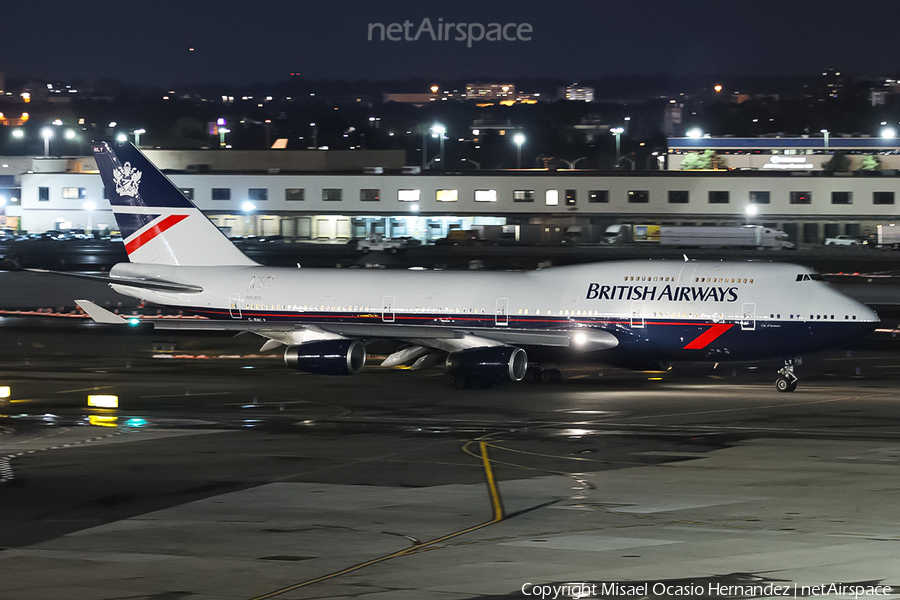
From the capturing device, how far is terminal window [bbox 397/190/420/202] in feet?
432

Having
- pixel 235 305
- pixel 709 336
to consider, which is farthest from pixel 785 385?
pixel 235 305

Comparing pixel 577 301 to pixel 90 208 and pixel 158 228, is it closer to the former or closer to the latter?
pixel 158 228

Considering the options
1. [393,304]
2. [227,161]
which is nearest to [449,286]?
[393,304]

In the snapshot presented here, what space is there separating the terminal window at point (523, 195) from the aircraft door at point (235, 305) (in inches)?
3401

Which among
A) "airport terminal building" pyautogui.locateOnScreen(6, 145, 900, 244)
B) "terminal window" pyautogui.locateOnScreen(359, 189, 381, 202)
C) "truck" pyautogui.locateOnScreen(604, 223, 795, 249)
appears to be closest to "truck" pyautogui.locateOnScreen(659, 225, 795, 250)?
"truck" pyautogui.locateOnScreen(604, 223, 795, 249)

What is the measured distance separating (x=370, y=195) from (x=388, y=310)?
295 ft

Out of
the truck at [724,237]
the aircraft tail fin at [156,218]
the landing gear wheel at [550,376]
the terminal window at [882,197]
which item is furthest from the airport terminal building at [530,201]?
the landing gear wheel at [550,376]

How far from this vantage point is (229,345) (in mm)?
55406

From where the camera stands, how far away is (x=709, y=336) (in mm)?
40250

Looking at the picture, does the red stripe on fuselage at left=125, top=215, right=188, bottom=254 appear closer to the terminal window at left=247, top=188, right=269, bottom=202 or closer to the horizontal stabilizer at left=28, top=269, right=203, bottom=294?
the horizontal stabilizer at left=28, top=269, right=203, bottom=294

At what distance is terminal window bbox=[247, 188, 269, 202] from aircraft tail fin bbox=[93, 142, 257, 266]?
8724 cm

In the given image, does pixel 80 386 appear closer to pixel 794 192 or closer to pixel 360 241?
pixel 360 241

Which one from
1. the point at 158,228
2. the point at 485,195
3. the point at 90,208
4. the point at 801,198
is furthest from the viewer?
the point at 90,208

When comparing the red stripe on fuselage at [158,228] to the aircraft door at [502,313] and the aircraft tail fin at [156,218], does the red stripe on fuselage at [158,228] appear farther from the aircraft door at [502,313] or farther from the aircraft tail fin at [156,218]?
the aircraft door at [502,313]
